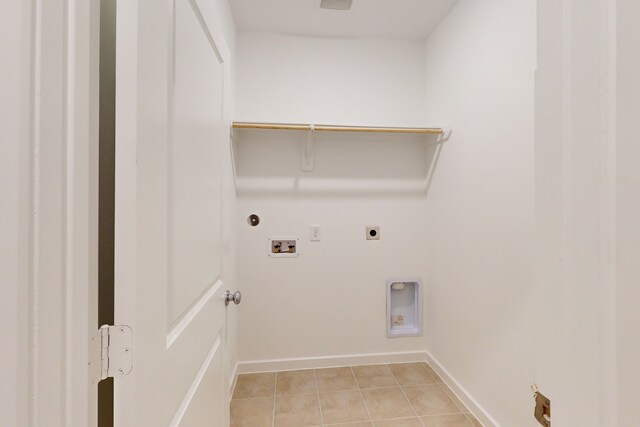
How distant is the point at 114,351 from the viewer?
50 centimetres

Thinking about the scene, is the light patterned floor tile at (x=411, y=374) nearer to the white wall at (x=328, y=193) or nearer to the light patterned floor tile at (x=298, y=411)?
the white wall at (x=328, y=193)

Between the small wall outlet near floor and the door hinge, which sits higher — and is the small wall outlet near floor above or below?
above

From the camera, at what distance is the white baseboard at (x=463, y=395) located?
1.62 meters

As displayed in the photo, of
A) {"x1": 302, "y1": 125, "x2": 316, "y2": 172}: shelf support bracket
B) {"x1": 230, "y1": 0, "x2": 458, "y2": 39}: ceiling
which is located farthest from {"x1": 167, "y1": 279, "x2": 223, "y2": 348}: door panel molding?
{"x1": 230, "y1": 0, "x2": 458, "y2": 39}: ceiling

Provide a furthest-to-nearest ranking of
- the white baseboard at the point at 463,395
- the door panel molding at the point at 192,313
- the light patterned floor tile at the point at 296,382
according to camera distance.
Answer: the light patterned floor tile at the point at 296,382 < the white baseboard at the point at 463,395 < the door panel molding at the point at 192,313

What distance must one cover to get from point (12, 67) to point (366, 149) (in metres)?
2.11

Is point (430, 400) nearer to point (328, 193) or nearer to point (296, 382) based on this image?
point (296, 382)

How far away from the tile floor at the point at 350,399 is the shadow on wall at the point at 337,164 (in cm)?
135

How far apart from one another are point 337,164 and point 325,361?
1.54 m

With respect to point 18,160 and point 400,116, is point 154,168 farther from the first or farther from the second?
point 400,116

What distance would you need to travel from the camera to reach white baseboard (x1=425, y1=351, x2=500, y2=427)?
162cm

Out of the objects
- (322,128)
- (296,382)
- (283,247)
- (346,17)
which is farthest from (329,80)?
(296,382)

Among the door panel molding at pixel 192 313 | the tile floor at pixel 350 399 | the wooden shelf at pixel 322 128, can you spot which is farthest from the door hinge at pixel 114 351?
the wooden shelf at pixel 322 128

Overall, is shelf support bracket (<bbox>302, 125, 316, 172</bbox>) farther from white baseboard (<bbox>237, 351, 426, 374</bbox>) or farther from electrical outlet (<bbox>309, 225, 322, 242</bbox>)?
white baseboard (<bbox>237, 351, 426, 374</bbox>)
